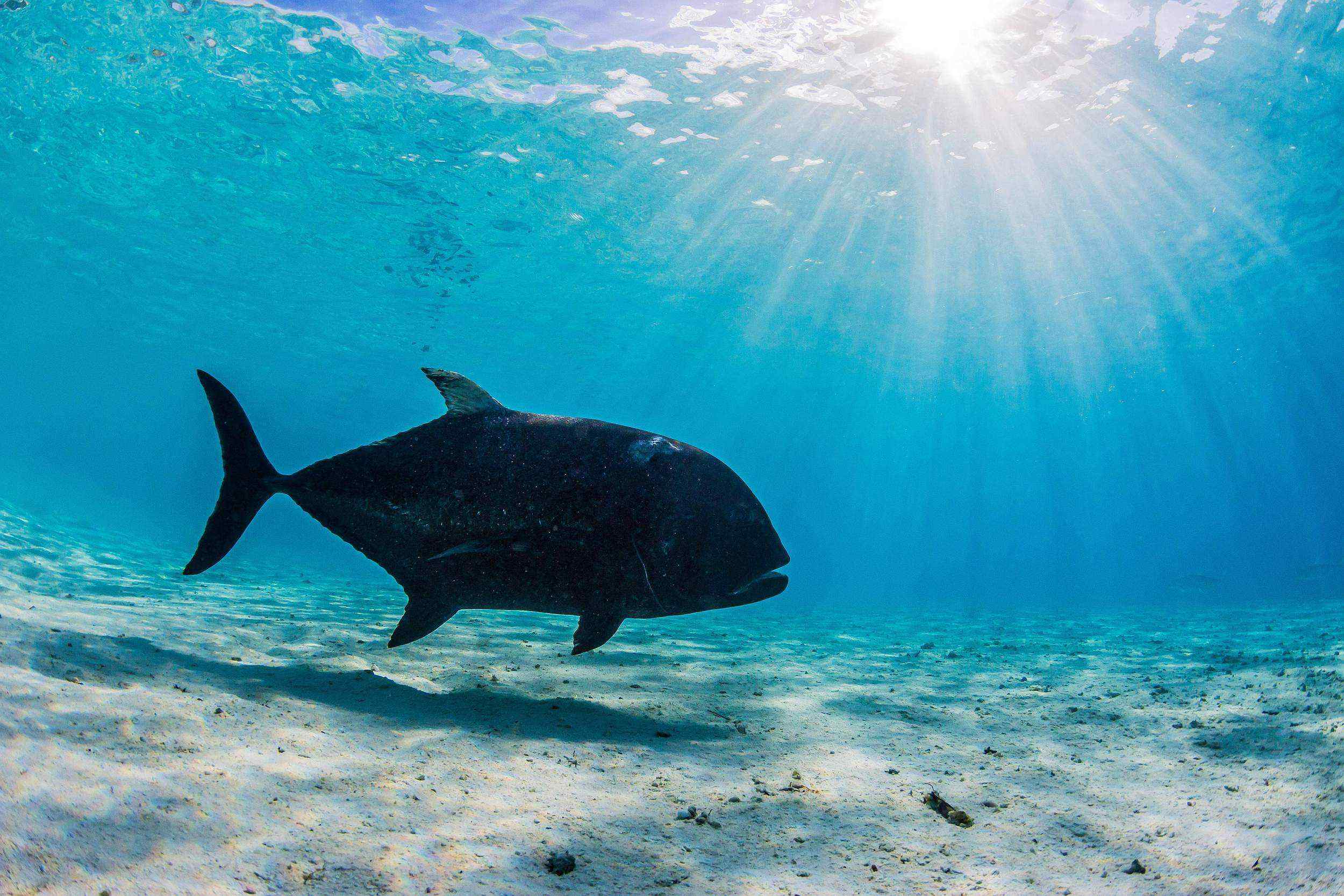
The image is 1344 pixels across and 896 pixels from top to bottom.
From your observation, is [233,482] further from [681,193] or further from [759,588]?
[681,193]

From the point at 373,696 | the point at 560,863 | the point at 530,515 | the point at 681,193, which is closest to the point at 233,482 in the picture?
the point at 373,696

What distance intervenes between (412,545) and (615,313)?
2528 cm

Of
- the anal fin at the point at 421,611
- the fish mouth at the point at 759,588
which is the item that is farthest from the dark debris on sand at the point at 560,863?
the anal fin at the point at 421,611

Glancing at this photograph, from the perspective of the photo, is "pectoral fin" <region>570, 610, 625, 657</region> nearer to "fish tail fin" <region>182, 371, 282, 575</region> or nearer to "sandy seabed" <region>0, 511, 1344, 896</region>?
"sandy seabed" <region>0, 511, 1344, 896</region>

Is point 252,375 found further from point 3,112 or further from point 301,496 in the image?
point 301,496

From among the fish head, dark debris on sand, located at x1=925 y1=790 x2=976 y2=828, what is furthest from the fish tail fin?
dark debris on sand, located at x1=925 y1=790 x2=976 y2=828

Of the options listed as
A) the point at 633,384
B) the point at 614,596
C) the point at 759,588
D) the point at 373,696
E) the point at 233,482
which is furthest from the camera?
the point at 633,384

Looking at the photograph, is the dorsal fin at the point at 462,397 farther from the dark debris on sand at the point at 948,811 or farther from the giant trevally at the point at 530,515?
the dark debris on sand at the point at 948,811

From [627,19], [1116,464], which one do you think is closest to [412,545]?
[627,19]

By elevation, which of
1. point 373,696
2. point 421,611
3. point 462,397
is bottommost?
point 373,696

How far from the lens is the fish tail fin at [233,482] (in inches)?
124

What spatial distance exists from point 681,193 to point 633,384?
23.6 meters

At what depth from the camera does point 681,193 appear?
59.0ft

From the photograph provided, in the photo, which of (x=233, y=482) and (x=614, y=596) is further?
(x=233, y=482)
